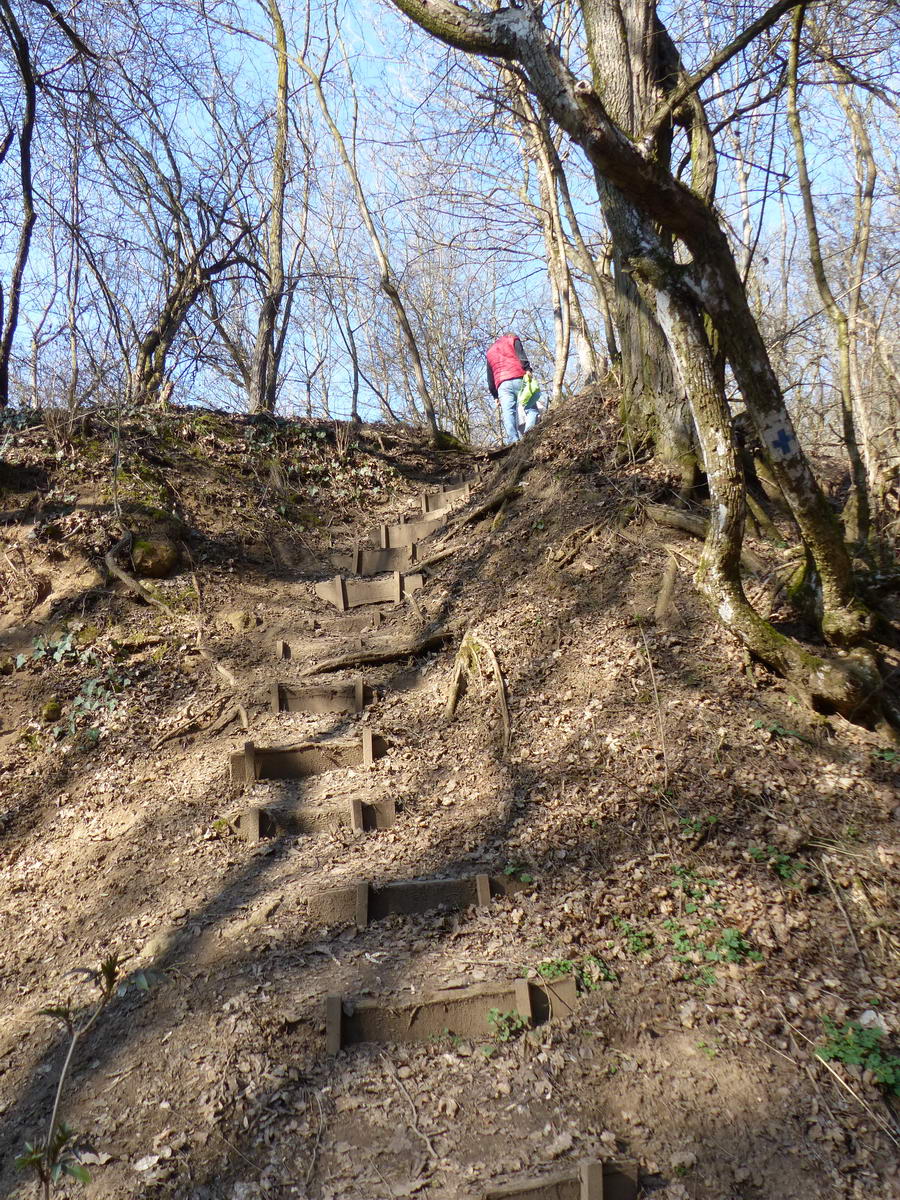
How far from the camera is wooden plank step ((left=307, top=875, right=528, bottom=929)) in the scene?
13.1 feet

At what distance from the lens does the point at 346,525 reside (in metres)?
9.97

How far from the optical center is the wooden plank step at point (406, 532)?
30.5ft

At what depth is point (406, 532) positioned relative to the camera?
30.7 feet

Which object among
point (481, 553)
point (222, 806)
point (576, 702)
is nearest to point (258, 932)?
point (222, 806)

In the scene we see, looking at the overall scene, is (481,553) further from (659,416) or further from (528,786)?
(528,786)

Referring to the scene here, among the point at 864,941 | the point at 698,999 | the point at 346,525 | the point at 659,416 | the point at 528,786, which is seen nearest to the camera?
the point at 698,999

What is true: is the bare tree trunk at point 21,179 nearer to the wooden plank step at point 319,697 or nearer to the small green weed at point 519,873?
the wooden plank step at point 319,697

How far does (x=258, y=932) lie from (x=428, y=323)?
18.2m

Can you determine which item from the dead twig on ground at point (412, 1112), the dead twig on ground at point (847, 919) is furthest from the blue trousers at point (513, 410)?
the dead twig on ground at point (412, 1112)

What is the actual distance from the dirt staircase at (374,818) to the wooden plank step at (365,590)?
11 millimetres

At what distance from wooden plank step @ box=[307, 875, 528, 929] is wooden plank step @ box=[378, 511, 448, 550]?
5638mm

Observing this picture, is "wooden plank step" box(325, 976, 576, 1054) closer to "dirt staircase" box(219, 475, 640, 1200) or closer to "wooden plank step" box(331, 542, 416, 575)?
"dirt staircase" box(219, 475, 640, 1200)

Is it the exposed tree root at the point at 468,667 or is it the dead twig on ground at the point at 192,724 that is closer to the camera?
the exposed tree root at the point at 468,667

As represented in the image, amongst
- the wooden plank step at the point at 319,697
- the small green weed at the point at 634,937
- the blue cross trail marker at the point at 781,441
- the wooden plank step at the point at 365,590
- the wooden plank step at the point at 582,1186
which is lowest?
the wooden plank step at the point at 582,1186
